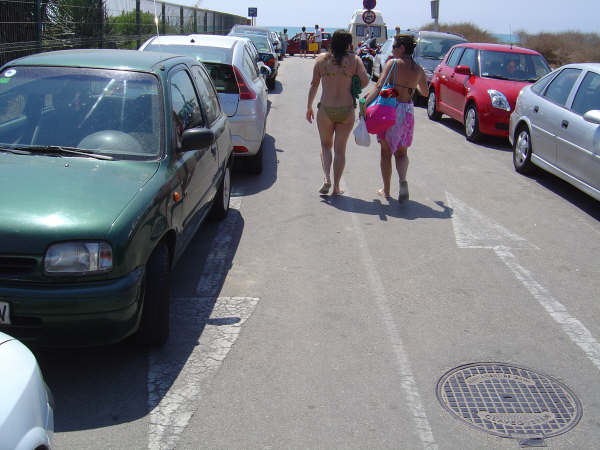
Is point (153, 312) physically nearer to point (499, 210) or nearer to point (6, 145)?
point (6, 145)

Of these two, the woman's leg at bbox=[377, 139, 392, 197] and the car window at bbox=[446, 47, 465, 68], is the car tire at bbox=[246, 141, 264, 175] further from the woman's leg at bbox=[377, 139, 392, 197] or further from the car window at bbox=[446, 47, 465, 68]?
the car window at bbox=[446, 47, 465, 68]

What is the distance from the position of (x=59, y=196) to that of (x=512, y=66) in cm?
1095

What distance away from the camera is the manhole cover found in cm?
375

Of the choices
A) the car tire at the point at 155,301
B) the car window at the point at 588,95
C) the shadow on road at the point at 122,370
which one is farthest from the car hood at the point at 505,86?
the car tire at the point at 155,301

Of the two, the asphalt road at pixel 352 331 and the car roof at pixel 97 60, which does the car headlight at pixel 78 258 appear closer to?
the asphalt road at pixel 352 331

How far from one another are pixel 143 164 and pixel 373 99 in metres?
4.13

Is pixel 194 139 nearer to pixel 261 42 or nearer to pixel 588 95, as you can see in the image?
pixel 588 95

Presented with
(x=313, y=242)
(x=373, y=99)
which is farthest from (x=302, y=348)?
(x=373, y=99)

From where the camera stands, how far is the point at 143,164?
4621mm

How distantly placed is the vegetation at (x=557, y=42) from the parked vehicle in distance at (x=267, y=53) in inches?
577

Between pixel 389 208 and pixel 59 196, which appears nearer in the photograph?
pixel 59 196

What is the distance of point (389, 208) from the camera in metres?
7.97

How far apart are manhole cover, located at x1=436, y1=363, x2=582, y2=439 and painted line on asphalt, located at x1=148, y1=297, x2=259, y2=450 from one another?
1.43 meters

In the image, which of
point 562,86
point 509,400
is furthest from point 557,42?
point 509,400
